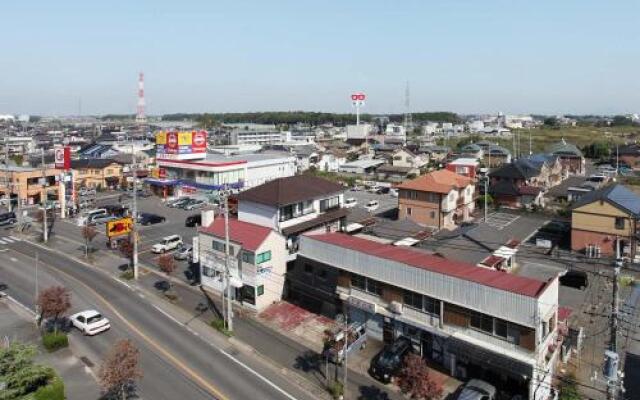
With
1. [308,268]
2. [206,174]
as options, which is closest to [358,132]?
[206,174]

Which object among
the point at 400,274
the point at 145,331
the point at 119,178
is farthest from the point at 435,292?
the point at 119,178

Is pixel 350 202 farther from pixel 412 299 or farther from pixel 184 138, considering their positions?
pixel 412 299

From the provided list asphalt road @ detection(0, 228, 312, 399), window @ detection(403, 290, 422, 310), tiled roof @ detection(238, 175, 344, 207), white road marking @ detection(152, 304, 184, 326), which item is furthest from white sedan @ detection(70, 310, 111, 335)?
window @ detection(403, 290, 422, 310)

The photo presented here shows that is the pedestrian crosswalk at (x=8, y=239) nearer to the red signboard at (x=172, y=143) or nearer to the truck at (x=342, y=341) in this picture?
the red signboard at (x=172, y=143)

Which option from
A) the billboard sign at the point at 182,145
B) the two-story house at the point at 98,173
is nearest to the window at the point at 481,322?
the billboard sign at the point at 182,145

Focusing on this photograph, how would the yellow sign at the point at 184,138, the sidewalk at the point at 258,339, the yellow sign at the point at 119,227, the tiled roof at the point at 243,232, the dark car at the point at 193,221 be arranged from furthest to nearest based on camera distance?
the yellow sign at the point at 184,138
the dark car at the point at 193,221
the yellow sign at the point at 119,227
the tiled roof at the point at 243,232
the sidewalk at the point at 258,339
